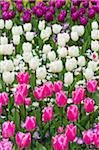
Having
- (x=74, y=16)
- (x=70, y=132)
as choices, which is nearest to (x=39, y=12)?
(x=74, y=16)

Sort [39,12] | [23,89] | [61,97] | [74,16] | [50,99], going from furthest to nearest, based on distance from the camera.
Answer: [39,12] → [74,16] → [50,99] → [23,89] → [61,97]

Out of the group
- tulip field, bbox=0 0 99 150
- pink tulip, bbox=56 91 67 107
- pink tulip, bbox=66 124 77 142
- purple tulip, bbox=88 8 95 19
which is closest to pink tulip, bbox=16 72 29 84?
tulip field, bbox=0 0 99 150

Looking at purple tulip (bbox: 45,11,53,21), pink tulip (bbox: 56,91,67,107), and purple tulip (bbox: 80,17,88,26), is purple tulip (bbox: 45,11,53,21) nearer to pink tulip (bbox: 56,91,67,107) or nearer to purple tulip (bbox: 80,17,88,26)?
purple tulip (bbox: 80,17,88,26)

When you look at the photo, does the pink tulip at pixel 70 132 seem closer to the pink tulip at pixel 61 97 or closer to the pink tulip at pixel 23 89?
the pink tulip at pixel 61 97

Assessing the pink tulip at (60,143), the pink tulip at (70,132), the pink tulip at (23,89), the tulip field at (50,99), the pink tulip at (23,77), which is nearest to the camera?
the pink tulip at (60,143)

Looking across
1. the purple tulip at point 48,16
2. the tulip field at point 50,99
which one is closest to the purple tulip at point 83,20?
the tulip field at point 50,99

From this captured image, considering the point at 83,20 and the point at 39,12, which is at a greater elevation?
the point at 39,12

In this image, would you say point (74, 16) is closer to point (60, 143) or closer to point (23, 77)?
point (23, 77)

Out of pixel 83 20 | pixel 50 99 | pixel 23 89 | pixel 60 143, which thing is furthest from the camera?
pixel 83 20

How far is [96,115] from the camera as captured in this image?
571 centimetres

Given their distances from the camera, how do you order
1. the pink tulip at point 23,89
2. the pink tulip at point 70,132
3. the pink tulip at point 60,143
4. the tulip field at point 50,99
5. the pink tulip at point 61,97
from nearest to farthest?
the pink tulip at point 60,143
the pink tulip at point 70,132
the tulip field at point 50,99
the pink tulip at point 61,97
the pink tulip at point 23,89

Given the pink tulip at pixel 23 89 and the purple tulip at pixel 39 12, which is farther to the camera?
the purple tulip at pixel 39 12

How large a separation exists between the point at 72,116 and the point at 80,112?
0.83 m

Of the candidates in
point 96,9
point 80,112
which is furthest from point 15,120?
point 96,9
